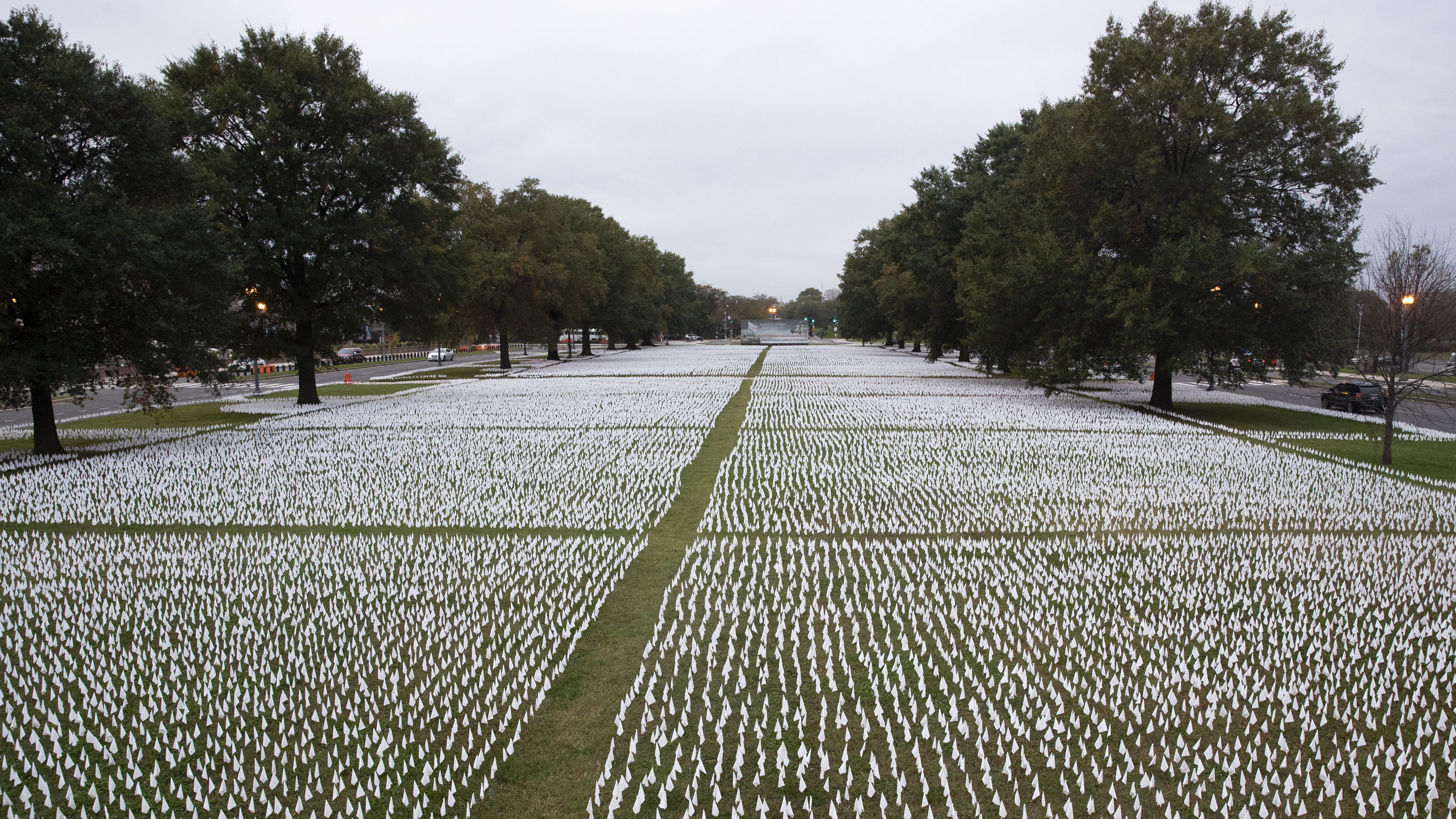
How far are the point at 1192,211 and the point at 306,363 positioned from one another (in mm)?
27531

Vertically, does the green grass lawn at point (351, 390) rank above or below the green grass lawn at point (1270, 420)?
above

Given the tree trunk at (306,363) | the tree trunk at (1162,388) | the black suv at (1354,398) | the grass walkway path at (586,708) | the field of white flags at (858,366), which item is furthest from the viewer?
the field of white flags at (858,366)

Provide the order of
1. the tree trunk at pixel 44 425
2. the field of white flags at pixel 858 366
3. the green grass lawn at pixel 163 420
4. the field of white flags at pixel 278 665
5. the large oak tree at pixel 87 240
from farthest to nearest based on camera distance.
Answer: the field of white flags at pixel 858 366
the green grass lawn at pixel 163 420
the tree trunk at pixel 44 425
the large oak tree at pixel 87 240
the field of white flags at pixel 278 665

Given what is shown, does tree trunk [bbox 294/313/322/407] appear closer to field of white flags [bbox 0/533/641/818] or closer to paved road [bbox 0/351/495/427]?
paved road [bbox 0/351/495/427]

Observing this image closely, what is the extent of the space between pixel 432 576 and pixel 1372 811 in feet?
26.4

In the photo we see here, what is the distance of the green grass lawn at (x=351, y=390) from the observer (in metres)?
32.0

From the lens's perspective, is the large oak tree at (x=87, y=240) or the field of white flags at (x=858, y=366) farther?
the field of white flags at (x=858, y=366)

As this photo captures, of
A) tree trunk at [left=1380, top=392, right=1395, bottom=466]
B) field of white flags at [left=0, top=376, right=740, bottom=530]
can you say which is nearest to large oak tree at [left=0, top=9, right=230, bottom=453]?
field of white flags at [left=0, top=376, right=740, bottom=530]

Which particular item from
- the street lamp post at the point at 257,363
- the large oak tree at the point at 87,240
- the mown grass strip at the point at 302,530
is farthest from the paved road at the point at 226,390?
the mown grass strip at the point at 302,530

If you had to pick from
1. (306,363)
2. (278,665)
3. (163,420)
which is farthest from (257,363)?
(278,665)

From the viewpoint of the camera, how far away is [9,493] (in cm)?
1279

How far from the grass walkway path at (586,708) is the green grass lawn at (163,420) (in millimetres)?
18115

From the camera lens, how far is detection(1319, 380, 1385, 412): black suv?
26406mm

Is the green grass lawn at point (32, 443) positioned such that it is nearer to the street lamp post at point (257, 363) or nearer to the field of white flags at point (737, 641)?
the field of white flags at point (737, 641)
